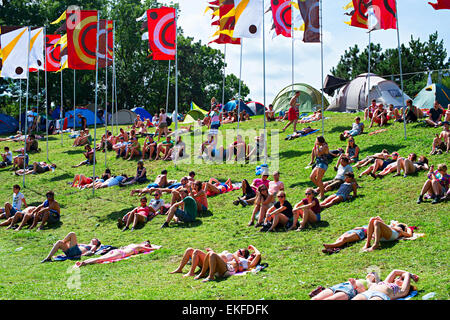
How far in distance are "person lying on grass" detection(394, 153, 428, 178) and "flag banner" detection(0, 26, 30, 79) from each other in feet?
50.7

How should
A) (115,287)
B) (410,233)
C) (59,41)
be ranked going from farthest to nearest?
(59,41) < (410,233) < (115,287)

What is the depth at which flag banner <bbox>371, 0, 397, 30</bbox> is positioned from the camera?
67.1ft

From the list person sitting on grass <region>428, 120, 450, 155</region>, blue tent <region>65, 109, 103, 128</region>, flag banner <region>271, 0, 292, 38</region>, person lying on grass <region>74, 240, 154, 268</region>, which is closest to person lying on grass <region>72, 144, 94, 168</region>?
flag banner <region>271, 0, 292, 38</region>

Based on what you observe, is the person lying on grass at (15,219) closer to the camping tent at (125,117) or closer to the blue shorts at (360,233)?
the blue shorts at (360,233)

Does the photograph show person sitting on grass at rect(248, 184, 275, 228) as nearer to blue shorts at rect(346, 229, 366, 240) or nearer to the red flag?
blue shorts at rect(346, 229, 366, 240)

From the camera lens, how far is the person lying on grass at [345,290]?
7832mm

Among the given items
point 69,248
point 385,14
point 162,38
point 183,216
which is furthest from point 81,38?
point 385,14

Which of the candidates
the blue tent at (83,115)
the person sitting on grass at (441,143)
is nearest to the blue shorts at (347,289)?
the person sitting on grass at (441,143)

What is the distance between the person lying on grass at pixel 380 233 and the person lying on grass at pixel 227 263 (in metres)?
2.18

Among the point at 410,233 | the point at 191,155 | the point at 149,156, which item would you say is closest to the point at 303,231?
the point at 410,233

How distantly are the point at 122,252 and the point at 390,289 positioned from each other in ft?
22.5
